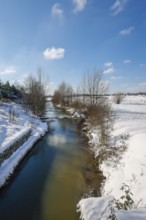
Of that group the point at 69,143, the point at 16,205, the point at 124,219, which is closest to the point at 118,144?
the point at 69,143

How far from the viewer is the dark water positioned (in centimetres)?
785

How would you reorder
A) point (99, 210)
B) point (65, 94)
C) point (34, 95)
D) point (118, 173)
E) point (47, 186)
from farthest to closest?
point (65, 94)
point (34, 95)
point (47, 186)
point (118, 173)
point (99, 210)

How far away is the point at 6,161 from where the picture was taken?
37.2ft

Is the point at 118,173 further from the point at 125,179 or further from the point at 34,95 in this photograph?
the point at 34,95

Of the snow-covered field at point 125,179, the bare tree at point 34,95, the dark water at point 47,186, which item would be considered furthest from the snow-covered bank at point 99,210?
the bare tree at point 34,95

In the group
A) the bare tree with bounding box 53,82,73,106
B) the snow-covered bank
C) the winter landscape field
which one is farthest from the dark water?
the bare tree with bounding box 53,82,73,106

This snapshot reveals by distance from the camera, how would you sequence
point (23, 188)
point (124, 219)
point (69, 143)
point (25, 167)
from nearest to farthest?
point (124, 219) < point (23, 188) < point (25, 167) < point (69, 143)

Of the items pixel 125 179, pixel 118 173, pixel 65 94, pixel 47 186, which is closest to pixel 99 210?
pixel 125 179

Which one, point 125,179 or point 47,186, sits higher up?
point 125,179

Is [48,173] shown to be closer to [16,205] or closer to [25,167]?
[25,167]

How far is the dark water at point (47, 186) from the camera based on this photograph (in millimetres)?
7852

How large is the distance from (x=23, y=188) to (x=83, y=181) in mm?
3052

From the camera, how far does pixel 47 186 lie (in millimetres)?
9992

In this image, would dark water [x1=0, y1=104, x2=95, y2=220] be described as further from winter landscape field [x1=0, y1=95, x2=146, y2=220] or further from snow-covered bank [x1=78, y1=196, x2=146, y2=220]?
snow-covered bank [x1=78, y1=196, x2=146, y2=220]
